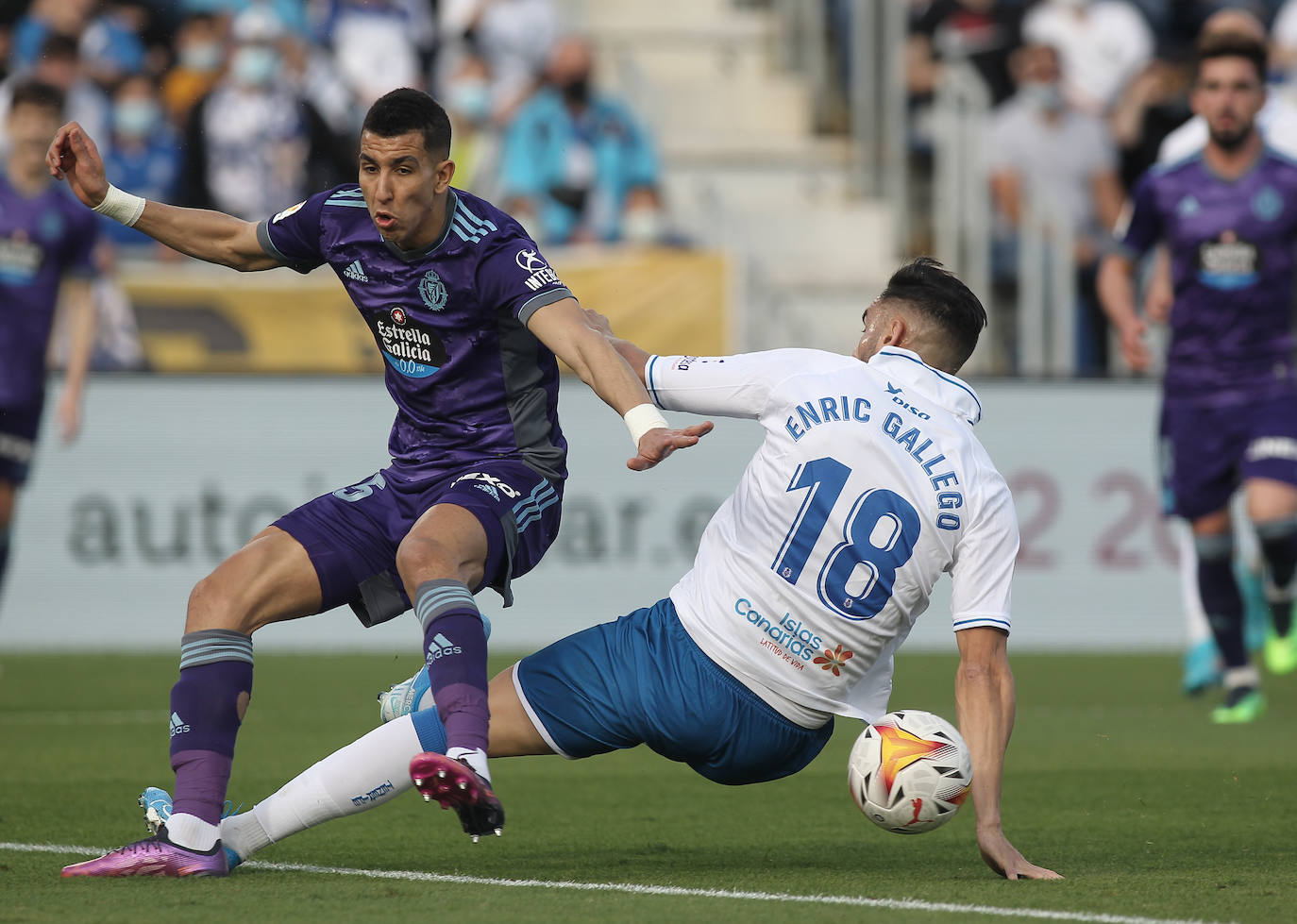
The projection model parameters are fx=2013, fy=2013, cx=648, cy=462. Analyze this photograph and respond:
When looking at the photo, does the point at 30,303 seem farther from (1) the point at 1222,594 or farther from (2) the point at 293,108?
(1) the point at 1222,594

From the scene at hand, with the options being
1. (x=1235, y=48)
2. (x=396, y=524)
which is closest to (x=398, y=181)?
(x=396, y=524)

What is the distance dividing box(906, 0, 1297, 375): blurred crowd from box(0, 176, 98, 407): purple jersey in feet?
24.3

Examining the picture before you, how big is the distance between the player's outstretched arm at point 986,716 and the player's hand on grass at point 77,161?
8.99 feet

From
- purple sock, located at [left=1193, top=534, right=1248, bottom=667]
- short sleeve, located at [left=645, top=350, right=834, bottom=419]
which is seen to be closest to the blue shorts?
short sleeve, located at [left=645, top=350, right=834, bottom=419]

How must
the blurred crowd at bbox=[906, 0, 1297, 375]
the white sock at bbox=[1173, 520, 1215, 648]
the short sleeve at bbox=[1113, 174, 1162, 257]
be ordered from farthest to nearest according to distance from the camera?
the blurred crowd at bbox=[906, 0, 1297, 375] < the white sock at bbox=[1173, 520, 1215, 648] < the short sleeve at bbox=[1113, 174, 1162, 257]

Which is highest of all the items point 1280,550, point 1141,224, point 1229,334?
point 1141,224

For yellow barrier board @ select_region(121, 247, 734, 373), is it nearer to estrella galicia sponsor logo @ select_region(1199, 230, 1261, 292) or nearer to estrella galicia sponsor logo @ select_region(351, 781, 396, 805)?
estrella galicia sponsor logo @ select_region(1199, 230, 1261, 292)

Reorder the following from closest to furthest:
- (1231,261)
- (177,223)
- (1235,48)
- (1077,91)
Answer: (177,223) < (1235,48) < (1231,261) < (1077,91)

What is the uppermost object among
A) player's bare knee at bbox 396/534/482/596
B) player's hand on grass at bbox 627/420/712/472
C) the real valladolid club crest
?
the real valladolid club crest

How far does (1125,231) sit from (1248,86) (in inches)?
37.8

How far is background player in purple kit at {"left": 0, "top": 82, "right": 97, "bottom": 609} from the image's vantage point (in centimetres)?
1054

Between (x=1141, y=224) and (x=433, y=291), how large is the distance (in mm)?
5336

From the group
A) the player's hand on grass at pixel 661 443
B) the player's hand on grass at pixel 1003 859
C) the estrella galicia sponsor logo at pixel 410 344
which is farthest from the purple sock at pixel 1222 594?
the player's hand on grass at pixel 661 443

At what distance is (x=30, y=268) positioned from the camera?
1066 cm
